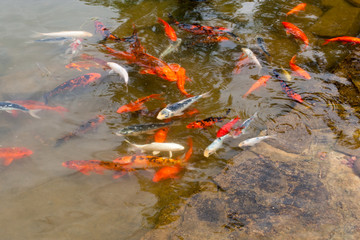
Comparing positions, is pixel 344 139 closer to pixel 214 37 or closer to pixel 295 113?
pixel 295 113

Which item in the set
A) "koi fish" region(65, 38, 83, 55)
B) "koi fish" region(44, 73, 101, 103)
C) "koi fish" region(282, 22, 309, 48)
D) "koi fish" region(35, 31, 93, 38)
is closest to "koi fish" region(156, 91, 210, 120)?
"koi fish" region(44, 73, 101, 103)

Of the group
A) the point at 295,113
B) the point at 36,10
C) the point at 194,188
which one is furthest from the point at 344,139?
the point at 36,10

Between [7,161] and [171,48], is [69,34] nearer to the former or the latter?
[171,48]

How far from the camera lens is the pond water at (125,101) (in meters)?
3.44

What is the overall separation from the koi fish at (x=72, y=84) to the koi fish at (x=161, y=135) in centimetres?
200

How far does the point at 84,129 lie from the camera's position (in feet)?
14.9

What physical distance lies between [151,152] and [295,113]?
266cm

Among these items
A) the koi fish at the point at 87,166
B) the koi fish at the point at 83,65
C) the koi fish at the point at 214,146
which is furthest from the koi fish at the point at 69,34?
the koi fish at the point at 214,146

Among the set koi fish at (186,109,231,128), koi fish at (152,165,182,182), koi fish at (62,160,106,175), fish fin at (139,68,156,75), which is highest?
fish fin at (139,68,156,75)

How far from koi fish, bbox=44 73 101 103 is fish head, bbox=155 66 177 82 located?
4.50ft

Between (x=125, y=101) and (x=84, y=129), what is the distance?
0.96m

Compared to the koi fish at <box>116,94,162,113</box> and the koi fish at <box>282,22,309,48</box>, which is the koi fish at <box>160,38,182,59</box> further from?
the koi fish at <box>282,22,309,48</box>

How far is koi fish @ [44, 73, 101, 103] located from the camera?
5.11 metres

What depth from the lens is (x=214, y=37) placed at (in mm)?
6484
